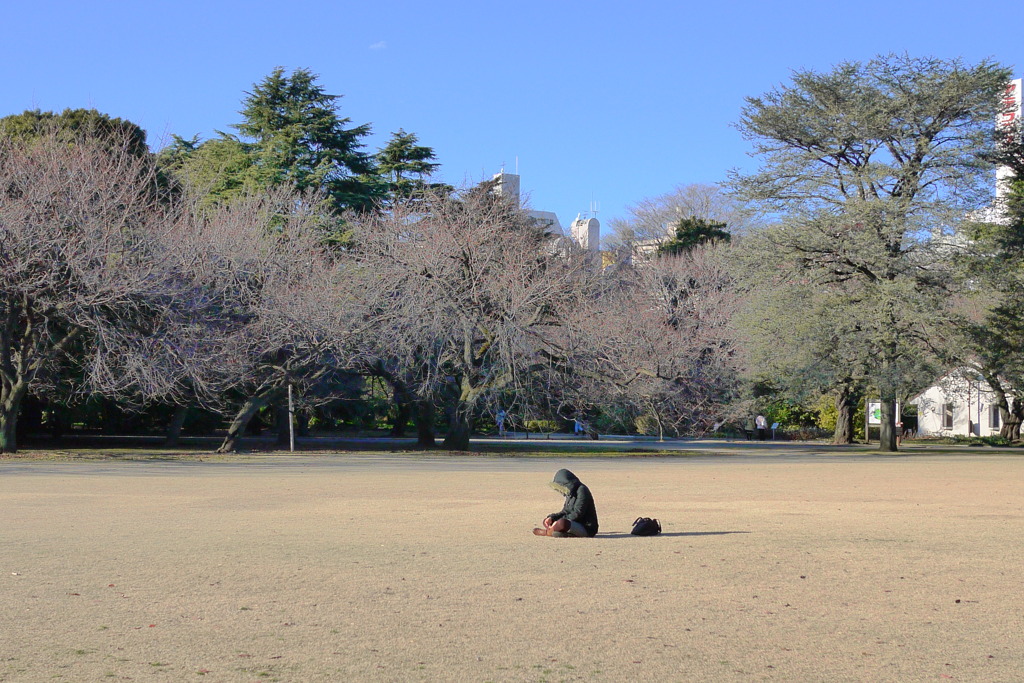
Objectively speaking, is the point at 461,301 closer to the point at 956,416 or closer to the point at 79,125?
the point at 79,125

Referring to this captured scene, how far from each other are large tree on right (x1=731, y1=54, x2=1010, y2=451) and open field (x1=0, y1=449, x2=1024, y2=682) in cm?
2045

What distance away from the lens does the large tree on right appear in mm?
38250

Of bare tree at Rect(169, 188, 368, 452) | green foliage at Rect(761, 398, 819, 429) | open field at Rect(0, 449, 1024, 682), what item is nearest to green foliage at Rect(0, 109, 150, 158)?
bare tree at Rect(169, 188, 368, 452)

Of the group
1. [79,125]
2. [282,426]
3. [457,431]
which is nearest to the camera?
[457,431]

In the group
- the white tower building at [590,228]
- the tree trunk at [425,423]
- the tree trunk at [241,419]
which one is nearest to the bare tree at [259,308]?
the tree trunk at [241,419]

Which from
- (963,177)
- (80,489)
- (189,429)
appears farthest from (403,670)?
(189,429)

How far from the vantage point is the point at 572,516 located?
43.9 feet

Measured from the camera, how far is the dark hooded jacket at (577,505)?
13.4 m

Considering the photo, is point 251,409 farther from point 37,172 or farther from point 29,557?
point 29,557

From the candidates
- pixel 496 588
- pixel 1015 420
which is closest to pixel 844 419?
pixel 1015 420

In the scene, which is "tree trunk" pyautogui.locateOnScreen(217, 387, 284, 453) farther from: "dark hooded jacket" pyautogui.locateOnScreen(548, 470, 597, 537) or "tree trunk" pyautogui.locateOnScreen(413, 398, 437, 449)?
"dark hooded jacket" pyautogui.locateOnScreen(548, 470, 597, 537)

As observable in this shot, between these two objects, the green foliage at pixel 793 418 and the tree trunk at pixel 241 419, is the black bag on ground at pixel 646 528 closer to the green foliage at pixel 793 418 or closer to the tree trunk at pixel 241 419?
the tree trunk at pixel 241 419

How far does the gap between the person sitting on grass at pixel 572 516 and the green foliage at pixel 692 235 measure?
50.9 meters

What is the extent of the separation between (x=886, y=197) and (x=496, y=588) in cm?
3310
